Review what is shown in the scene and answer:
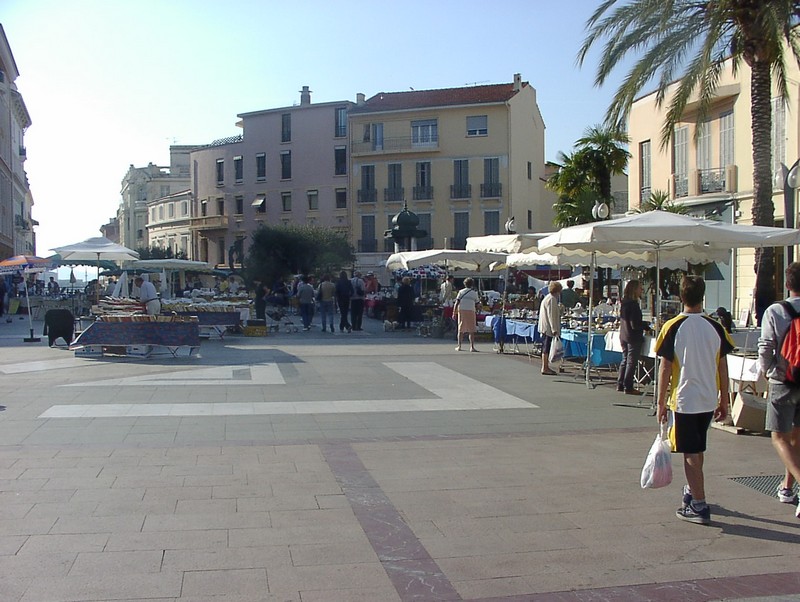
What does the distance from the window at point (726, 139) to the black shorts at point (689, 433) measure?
72.0ft

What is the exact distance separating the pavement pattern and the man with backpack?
1.76ft

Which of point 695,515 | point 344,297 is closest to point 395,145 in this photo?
point 344,297

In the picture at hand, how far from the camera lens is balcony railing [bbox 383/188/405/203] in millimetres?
55750

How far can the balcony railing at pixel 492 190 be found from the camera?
2114 inches

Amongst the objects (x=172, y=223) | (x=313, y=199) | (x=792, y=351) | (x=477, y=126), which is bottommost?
(x=792, y=351)

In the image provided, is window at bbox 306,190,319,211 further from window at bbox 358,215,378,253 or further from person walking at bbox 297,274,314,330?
person walking at bbox 297,274,314,330

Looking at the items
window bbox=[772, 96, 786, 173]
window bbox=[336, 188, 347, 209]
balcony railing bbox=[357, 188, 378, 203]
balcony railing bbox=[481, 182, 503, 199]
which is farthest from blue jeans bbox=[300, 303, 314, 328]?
window bbox=[336, 188, 347, 209]

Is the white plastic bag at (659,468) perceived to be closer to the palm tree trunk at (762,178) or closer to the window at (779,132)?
the palm tree trunk at (762,178)

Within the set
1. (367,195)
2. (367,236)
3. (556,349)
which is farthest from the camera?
(367,236)

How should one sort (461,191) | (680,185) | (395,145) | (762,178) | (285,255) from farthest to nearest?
(395,145) < (461,191) < (285,255) < (680,185) < (762,178)

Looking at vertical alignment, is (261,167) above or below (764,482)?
above

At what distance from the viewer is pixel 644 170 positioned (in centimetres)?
3089

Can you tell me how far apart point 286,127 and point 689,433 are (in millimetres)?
59235

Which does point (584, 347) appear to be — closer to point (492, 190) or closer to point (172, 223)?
point (492, 190)
